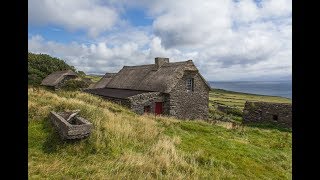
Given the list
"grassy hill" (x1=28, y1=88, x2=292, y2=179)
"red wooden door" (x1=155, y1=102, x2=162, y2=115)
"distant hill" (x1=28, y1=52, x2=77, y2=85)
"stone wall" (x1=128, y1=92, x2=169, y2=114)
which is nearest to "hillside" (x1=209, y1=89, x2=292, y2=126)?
"stone wall" (x1=128, y1=92, x2=169, y2=114)

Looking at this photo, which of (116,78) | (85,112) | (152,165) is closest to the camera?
(152,165)

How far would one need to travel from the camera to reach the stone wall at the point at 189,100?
32.8 m

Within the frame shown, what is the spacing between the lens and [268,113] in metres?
31.2

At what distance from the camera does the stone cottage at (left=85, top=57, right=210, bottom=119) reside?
102 ft

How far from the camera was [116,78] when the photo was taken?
44.0 m

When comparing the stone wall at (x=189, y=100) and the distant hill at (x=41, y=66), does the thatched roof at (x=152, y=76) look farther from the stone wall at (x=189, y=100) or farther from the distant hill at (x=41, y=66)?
the distant hill at (x=41, y=66)

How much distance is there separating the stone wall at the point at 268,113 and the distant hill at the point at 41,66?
36.5 m

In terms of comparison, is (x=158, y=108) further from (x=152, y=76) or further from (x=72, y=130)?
(x=72, y=130)

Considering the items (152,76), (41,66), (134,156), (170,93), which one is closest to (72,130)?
(134,156)
